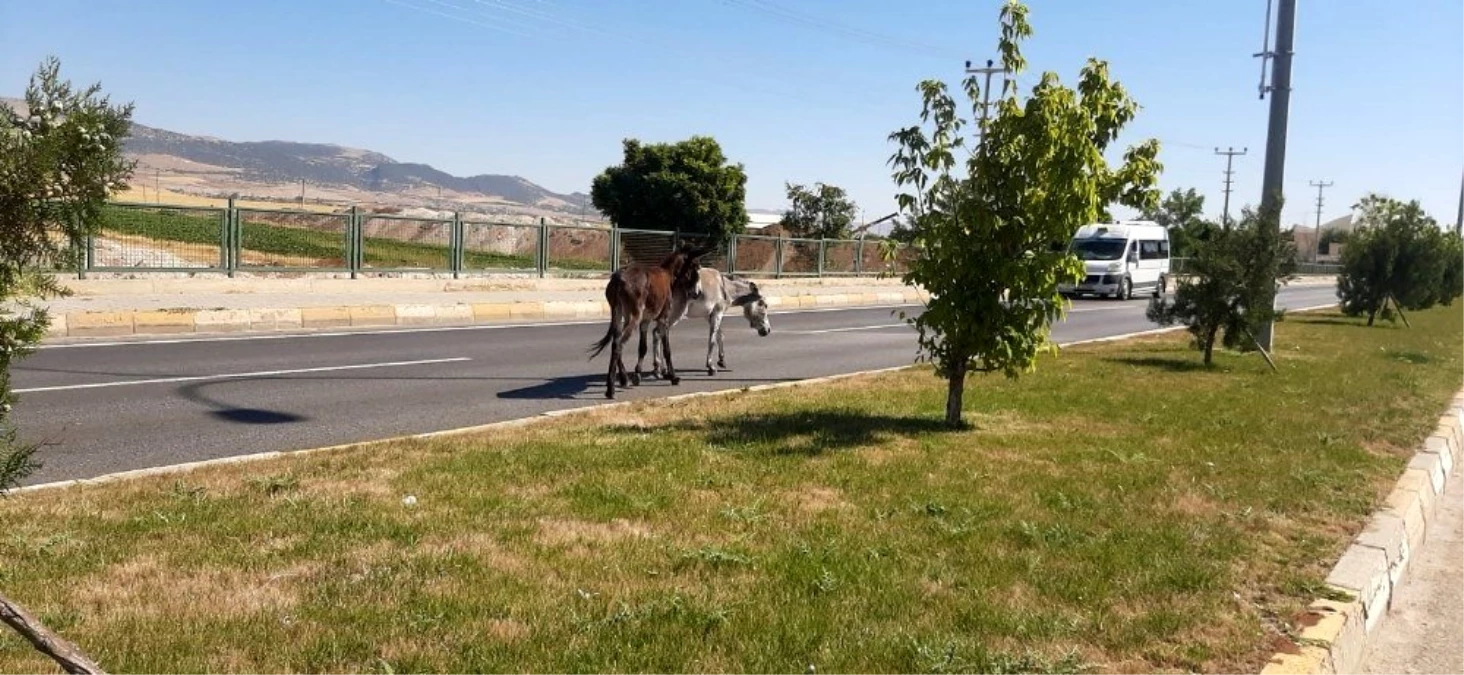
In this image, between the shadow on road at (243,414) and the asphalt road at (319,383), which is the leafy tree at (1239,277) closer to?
the asphalt road at (319,383)

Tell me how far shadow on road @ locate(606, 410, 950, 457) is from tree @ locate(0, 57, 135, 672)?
5.27 metres

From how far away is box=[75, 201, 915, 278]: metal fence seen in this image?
19.2m

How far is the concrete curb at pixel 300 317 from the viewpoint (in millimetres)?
15438

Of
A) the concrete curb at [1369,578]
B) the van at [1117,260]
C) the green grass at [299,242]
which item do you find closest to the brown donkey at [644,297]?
the concrete curb at [1369,578]

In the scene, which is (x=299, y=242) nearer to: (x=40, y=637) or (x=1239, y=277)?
(x=1239, y=277)

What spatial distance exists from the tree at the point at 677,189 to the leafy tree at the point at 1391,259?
1850cm

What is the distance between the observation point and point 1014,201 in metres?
8.62

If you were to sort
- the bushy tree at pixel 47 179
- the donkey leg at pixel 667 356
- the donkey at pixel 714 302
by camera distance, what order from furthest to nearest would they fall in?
the donkey at pixel 714 302
the donkey leg at pixel 667 356
the bushy tree at pixel 47 179

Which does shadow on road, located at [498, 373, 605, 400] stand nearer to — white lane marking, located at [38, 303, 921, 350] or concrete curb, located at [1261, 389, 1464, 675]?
white lane marking, located at [38, 303, 921, 350]

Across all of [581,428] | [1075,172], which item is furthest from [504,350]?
[1075,172]

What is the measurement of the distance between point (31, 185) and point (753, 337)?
16438 mm

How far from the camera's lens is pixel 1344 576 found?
5.40m

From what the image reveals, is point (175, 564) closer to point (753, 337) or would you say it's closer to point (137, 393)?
point (137, 393)

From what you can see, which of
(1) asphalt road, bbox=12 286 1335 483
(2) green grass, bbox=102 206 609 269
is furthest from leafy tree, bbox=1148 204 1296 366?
(2) green grass, bbox=102 206 609 269
